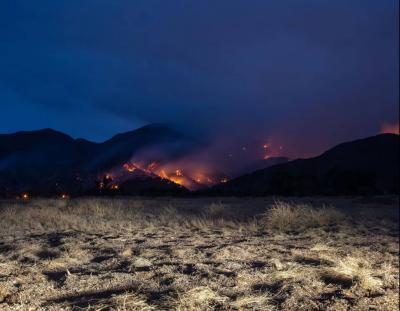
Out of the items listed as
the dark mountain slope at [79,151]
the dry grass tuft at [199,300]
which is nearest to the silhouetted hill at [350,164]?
the dark mountain slope at [79,151]

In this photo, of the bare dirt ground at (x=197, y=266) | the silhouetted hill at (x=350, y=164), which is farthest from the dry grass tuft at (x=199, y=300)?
the silhouetted hill at (x=350, y=164)

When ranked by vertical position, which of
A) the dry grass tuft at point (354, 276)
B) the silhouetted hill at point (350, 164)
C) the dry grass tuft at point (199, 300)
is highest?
the silhouetted hill at point (350, 164)

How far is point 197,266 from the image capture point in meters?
5.55

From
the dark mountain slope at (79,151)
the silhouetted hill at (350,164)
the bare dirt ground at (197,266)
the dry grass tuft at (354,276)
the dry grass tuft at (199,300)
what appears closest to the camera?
the dry grass tuft at (199,300)

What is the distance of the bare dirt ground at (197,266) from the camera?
4.19m

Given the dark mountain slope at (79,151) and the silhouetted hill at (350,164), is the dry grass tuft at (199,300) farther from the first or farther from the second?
the silhouetted hill at (350,164)

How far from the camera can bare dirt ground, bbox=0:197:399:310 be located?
13.8 ft

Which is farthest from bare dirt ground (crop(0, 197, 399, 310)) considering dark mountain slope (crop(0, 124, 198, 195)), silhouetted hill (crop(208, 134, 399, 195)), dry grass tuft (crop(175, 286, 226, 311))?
silhouetted hill (crop(208, 134, 399, 195))

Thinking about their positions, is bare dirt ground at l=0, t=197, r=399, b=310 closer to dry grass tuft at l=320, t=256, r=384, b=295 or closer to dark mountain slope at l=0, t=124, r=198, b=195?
dry grass tuft at l=320, t=256, r=384, b=295

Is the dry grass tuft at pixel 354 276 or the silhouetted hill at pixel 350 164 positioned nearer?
the dry grass tuft at pixel 354 276

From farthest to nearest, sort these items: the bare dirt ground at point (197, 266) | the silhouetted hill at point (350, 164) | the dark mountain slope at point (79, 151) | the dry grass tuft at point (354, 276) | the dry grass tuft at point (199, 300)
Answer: the silhouetted hill at point (350, 164)
the dark mountain slope at point (79, 151)
the dry grass tuft at point (354, 276)
the bare dirt ground at point (197, 266)
the dry grass tuft at point (199, 300)

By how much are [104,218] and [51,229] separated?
2064 mm

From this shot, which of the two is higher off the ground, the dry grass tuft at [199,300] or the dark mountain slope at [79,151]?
the dark mountain slope at [79,151]

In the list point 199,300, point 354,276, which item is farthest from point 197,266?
point 354,276
